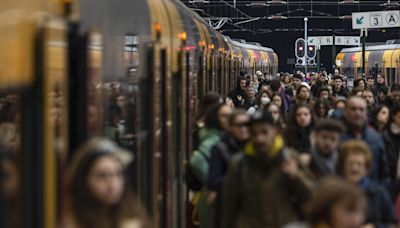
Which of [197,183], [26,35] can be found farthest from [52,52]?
[197,183]

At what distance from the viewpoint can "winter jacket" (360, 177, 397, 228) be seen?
5.13 metres

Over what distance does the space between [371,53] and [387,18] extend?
47.8ft

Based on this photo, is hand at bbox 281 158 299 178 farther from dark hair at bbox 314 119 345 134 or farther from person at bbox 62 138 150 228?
person at bbox 62 138 150 228

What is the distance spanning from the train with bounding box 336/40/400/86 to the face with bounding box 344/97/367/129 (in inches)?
759

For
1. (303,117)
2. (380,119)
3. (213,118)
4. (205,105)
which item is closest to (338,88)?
(380,119)

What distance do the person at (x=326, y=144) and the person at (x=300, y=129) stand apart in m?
0.82

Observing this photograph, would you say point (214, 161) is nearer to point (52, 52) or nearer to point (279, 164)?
point (279, 164)

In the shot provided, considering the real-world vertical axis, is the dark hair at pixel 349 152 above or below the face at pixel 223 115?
below

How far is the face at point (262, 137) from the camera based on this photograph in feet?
17.3

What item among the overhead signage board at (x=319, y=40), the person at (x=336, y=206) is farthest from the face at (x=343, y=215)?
the overhead signage board at (x=319, y=40)

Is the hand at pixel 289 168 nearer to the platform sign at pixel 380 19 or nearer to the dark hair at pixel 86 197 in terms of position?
the dark hair at pixel 86 197

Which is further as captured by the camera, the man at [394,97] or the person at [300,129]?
the man at [394,97]

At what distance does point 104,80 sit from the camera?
462cm

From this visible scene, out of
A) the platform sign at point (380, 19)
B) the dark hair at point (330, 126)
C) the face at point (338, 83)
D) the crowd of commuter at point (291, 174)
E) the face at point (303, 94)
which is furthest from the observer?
the platform sign at point (380, 19)
